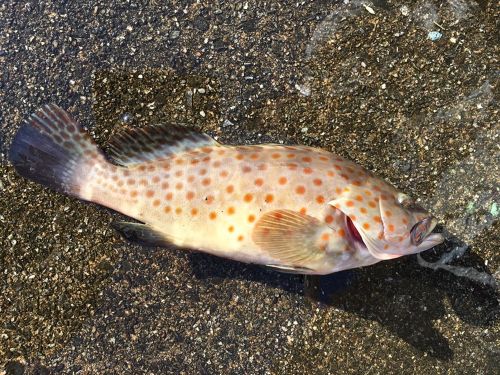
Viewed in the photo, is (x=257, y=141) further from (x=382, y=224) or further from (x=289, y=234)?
(x=382, y=224)

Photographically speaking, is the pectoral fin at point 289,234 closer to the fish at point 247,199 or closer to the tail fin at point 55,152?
the fish at point 247,199

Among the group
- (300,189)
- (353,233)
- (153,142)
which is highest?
(300,189)

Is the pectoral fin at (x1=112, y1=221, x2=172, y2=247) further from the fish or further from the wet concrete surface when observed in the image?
the wet concrete surface

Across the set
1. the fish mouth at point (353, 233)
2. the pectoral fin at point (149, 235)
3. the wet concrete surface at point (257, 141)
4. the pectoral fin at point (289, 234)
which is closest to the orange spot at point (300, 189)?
the pectoral fin at point (289, 234)

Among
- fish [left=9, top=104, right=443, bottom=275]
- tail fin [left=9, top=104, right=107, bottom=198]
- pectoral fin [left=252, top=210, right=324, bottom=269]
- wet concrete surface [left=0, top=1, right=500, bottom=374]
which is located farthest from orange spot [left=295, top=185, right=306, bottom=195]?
tail fin [left=9, top=104, right=107, bottom=198]

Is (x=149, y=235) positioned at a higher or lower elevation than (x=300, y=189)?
lower

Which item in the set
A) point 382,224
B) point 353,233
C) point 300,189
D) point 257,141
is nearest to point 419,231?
point 382,224
